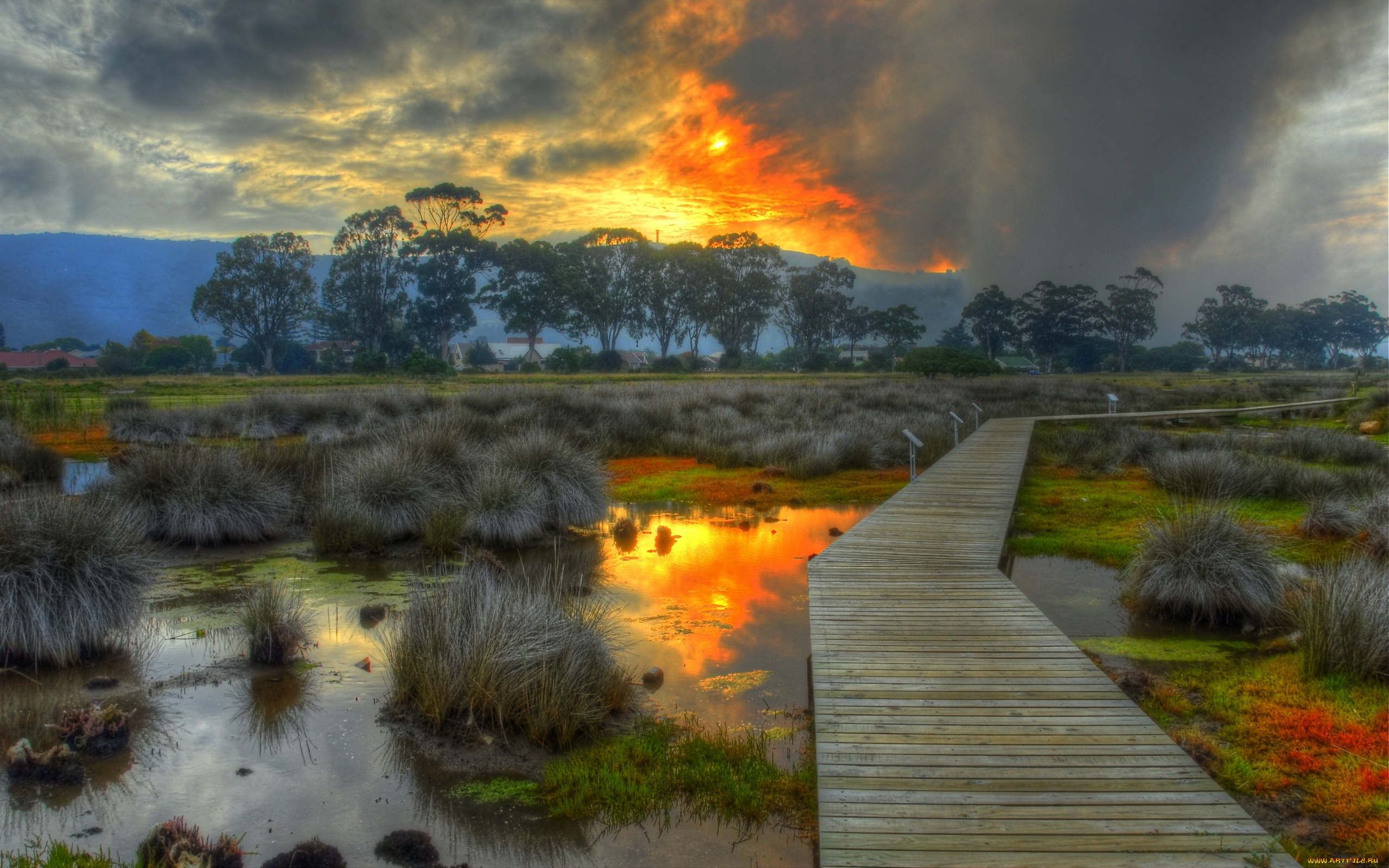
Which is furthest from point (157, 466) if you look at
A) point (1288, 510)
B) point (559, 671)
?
point (1288, 510)

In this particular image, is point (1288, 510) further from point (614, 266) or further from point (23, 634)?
point (614, 266)

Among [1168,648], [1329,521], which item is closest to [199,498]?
[1168,648]

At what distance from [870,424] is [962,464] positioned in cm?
737

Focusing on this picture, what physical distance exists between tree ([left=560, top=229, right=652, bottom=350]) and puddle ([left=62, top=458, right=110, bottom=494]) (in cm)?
5206

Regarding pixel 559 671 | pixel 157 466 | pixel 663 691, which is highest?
pixel 157 466

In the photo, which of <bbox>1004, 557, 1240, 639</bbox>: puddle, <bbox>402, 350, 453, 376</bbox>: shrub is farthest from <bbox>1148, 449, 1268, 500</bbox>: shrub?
<bbox>402, 350, 453, 376</bbox>: shrub

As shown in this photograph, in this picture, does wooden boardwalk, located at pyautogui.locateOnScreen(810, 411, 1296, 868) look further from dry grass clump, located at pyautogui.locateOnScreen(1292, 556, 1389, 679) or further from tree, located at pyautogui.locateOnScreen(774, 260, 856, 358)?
tree, located at pyautogui.locateOnScreen(774, 260, 856, 358)

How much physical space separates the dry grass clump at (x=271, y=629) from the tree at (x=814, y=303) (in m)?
70.3

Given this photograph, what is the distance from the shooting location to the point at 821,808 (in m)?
3.45

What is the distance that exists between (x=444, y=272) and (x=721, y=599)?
63.5 meters

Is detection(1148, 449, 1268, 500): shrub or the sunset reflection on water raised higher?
detection(1148, 449, 1268, 500): shrub

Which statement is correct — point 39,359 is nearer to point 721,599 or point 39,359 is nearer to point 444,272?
point 444,272

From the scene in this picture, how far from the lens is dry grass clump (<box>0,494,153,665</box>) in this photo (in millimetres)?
6137

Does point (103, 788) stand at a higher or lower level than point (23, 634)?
lower
